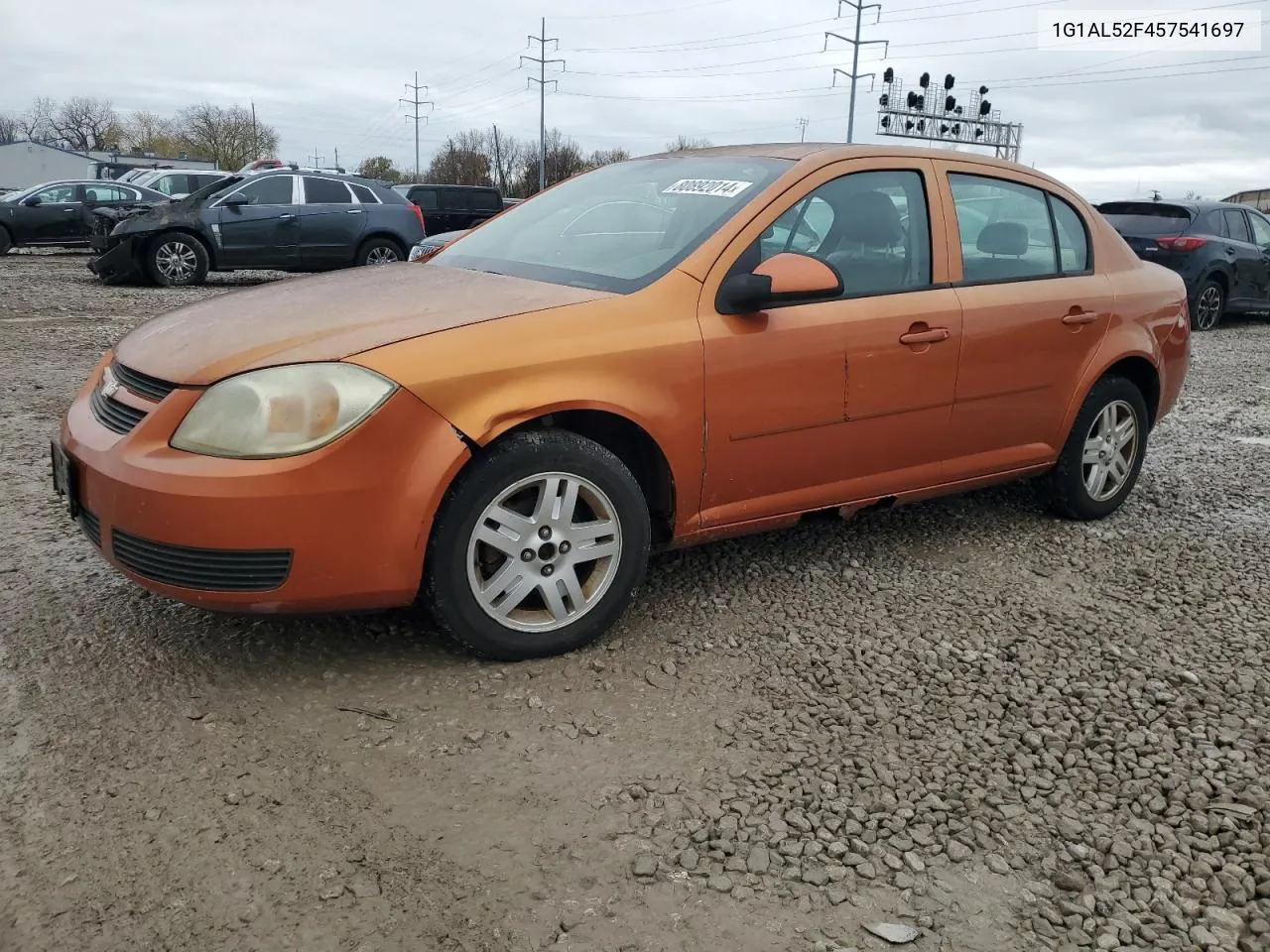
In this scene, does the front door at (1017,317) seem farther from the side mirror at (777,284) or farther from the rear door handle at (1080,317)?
the side mirror at (777,284)

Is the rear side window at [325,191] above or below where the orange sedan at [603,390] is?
above

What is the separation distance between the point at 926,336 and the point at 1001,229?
80cm

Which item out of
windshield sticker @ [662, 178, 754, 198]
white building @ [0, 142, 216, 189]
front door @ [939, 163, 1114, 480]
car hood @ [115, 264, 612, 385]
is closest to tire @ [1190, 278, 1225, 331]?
front door @ [939, 163, 1114, 480]

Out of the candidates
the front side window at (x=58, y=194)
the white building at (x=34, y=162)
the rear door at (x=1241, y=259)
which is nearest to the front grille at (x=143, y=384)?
the rear door at (x=1241, y=259)

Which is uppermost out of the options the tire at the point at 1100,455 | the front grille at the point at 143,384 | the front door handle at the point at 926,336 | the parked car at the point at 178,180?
the parked car at the point at 178,180

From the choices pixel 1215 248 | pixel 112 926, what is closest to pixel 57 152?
pixel 1215 248

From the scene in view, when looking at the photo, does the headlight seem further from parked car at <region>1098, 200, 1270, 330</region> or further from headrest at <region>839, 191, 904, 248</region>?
parked car at <region>1098, 200, 1270, 330</region>

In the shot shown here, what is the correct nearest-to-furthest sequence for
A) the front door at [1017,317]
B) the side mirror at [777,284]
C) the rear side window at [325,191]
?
1. the side mirror at [777,284]
2. the front door at [1017,317]
3. the rear side window at [325,191]

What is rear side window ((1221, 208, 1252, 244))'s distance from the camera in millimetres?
12828

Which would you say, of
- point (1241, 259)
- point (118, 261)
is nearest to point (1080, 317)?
point (1241, 259)

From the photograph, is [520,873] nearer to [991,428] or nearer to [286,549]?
[286,549]

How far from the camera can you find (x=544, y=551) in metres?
3.13

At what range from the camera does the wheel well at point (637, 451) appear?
3.25 meters

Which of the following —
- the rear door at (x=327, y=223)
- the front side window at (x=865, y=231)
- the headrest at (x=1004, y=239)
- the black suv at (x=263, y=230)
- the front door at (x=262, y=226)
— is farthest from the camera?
the rear door at (x=327, y=223)
